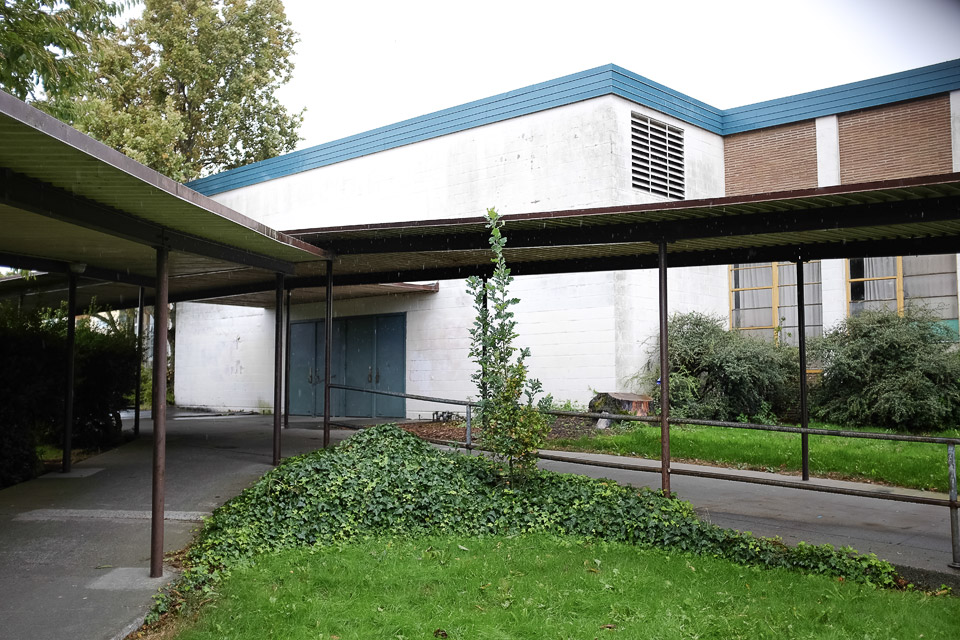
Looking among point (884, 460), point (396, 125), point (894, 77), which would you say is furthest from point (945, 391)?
point (396, 125)

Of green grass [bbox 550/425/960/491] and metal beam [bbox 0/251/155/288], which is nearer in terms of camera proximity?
metal beam [bbox 0/251/155/288]

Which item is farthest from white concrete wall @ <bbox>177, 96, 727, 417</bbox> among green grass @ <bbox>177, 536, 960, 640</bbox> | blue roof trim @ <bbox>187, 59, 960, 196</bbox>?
green grass @ <bbox>177, 536, 960, 640</bbox>

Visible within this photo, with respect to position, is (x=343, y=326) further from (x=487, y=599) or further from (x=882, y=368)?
(x=487, y=599)

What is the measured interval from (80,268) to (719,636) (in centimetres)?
838

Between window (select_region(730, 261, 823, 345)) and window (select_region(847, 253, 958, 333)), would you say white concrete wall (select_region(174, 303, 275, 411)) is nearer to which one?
window (select_region(730, 261, 823, 345))

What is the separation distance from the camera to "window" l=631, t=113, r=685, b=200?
15.0 metres

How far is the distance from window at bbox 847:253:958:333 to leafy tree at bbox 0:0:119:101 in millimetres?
14542

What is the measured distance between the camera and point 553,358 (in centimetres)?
1496

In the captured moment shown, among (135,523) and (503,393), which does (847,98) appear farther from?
(135,523)

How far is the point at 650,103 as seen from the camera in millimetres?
15281

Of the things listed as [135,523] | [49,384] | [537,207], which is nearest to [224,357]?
[537,207]

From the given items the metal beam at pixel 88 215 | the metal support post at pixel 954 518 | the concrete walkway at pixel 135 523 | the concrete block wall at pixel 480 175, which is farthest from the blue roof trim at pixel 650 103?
the metal support post at pixel 954 518

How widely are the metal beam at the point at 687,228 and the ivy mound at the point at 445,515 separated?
8.35 feet

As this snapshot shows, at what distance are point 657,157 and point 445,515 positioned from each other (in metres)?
10.4
